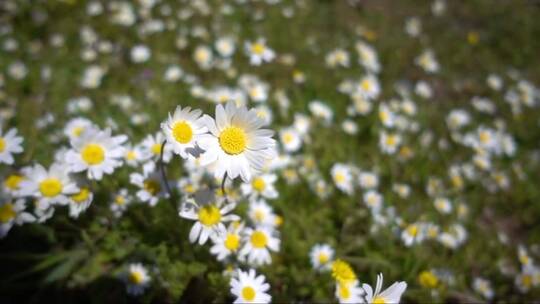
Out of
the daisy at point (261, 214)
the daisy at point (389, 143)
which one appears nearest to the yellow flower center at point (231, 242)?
the daisy at point (261, 214)

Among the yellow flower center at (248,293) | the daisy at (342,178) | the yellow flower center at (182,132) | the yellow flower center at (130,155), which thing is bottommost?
the yellow flower center at (248,293)

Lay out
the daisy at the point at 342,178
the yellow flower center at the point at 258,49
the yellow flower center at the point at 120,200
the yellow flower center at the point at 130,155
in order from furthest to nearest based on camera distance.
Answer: the yellow flower center at the point at 258,49
the daisy at the point at 342,178
the yellow flower center at the point at 130,155
the yellow flower center at the point at 120,200

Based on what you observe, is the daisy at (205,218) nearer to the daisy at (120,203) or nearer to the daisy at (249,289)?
the daisy at (249,289)

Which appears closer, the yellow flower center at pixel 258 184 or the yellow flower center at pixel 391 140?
the yellow flower center at pixel 258 184

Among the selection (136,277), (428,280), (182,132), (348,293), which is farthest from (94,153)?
(428,280)

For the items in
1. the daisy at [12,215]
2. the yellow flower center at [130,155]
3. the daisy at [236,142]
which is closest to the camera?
the daisy at [236,142]

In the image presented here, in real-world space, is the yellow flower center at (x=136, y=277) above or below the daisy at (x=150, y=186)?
below
